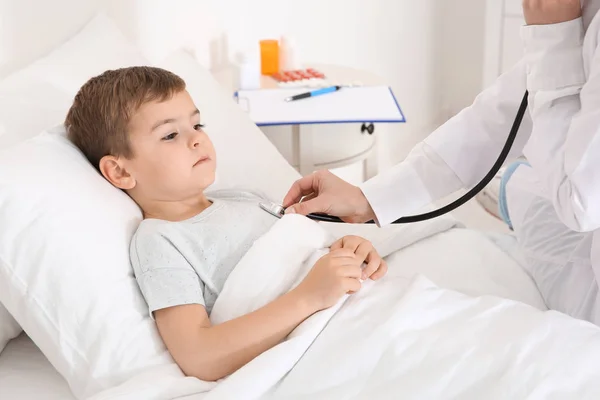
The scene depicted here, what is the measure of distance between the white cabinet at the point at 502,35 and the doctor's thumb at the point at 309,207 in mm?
2254

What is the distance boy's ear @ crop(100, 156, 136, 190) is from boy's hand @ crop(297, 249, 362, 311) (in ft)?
1.30

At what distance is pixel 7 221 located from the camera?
45.6 inches

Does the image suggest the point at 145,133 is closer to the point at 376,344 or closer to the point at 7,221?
the point at 7,221

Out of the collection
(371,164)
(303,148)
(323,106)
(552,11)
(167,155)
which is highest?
(552,11)

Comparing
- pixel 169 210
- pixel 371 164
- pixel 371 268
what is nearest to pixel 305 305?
pixel 371 268

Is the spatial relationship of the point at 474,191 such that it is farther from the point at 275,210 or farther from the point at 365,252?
the point at 275,210

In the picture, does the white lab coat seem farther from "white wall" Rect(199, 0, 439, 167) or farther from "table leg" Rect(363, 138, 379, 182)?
"white wall" Rect(199, 0, 439, 167)

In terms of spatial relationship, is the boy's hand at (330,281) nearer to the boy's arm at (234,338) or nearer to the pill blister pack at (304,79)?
the boy's arm at (234,338)

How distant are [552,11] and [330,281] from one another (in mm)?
518

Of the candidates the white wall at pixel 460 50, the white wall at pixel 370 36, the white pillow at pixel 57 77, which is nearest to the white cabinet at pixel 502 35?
the white wall at pixel 460 50

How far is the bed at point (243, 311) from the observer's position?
101cm

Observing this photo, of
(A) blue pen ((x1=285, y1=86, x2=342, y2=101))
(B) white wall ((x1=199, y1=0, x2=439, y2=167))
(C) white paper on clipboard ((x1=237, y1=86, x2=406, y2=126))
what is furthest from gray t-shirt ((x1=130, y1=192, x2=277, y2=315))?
(B) white wall ((x1=199, y1=0, x2=439, y2=167))

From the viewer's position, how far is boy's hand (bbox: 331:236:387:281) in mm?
1229

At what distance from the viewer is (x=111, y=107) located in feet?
4.36
